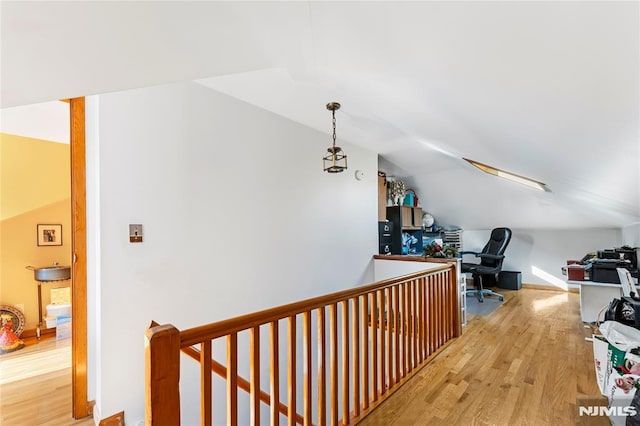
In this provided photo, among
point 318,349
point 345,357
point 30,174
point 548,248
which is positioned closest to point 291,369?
point 318,349

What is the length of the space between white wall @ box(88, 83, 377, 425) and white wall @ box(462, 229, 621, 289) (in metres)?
4.26

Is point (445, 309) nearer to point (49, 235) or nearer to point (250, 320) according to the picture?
point (250, 320)

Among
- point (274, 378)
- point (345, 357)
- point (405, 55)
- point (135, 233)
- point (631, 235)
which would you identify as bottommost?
point (345, 357)

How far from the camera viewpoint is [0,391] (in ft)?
7.44

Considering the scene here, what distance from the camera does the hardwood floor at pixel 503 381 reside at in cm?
178

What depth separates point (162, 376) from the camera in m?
0.95

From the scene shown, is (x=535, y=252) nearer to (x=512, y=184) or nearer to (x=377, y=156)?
(x=512, y=184)

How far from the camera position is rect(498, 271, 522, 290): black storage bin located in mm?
5312

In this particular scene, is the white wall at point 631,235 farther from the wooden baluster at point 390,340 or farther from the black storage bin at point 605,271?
the wooden baluster at point 390,340

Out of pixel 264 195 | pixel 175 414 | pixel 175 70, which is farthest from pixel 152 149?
pixel 175 414

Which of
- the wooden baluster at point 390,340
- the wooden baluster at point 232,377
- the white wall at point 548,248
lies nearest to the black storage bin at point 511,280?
the white wall at point 548,248

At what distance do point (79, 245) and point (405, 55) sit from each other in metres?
2.52

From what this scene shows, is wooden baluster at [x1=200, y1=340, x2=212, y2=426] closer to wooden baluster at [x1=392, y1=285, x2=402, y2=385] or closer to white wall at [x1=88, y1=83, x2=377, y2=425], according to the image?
white wall at [x1=88, y1=83, x2=377, y2=425]

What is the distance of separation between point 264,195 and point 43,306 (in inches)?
132
